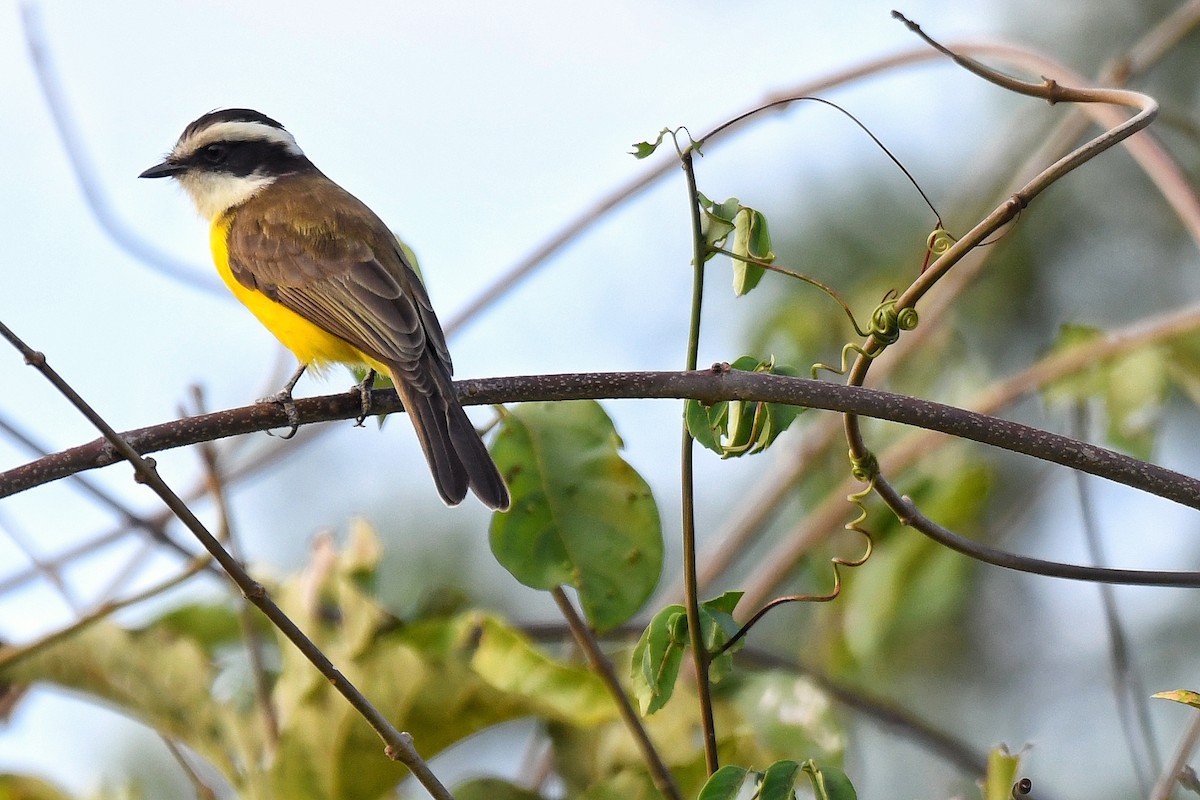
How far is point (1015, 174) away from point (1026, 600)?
6.98 ft

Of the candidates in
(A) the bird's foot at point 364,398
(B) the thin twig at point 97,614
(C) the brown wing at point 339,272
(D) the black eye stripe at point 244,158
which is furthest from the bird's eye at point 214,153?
(B) the thin twig at point 97,614

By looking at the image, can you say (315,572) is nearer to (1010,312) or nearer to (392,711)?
(392,711)

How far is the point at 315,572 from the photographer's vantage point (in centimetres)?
254

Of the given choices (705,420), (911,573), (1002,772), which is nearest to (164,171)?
(911,573)

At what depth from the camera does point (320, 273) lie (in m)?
3.45

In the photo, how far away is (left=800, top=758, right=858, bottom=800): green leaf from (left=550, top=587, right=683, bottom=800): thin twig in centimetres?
31

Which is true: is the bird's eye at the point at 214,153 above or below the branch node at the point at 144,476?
above

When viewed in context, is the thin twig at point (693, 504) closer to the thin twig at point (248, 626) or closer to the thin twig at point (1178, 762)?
the thin twig at point (1178, 762)

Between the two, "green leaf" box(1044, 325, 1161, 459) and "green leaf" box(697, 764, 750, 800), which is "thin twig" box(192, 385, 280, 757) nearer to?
"green leaf" box(697, 764, 750, 800)

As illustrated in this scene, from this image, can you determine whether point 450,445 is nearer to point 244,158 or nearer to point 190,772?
point 190,772

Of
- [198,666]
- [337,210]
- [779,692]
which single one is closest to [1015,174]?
[337,210]

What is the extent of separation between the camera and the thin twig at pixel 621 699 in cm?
195

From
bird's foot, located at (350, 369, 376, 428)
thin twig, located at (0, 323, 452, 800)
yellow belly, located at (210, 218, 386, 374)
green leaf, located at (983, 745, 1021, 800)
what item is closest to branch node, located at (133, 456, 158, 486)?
thin twig, located at (0, 323, 452, 800)

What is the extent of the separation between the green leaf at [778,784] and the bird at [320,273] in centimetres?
75
